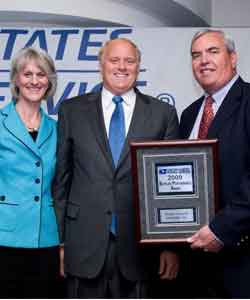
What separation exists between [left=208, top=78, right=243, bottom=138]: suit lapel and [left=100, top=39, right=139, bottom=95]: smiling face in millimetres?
393

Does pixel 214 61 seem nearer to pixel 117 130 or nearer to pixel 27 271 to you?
pixel 117 130

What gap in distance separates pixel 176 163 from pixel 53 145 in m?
0.58

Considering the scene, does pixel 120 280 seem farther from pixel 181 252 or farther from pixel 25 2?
pixel 25 2

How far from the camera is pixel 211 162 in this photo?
8.14ft

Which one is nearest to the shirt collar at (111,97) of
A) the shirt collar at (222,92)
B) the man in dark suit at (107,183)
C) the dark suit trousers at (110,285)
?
the man in dark suit at (107,183)

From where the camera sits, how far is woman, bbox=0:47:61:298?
8.99 ft

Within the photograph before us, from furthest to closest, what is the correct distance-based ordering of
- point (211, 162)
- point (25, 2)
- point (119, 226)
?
point (25, 2)
point (119, 226)
point (211, 162)

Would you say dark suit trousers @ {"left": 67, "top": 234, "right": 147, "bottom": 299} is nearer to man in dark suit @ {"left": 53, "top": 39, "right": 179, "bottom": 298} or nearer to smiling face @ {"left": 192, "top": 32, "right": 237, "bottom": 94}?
man in dark suit @ {"left": 53, "top": 39, "right": 179, "bottom": 298}

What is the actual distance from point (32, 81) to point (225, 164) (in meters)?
0.85

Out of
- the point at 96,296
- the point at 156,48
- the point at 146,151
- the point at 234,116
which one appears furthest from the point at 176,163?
the point at 156,48

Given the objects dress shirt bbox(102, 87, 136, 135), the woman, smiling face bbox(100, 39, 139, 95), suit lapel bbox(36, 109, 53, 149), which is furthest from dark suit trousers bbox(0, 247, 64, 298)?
smiling face bbox(100, 39, 139, 95)

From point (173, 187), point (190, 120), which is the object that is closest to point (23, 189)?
point (173, 187)

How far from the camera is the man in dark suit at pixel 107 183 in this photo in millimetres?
2688

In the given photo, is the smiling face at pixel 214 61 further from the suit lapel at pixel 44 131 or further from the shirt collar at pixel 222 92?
the suit lapel at pixel 44 131
